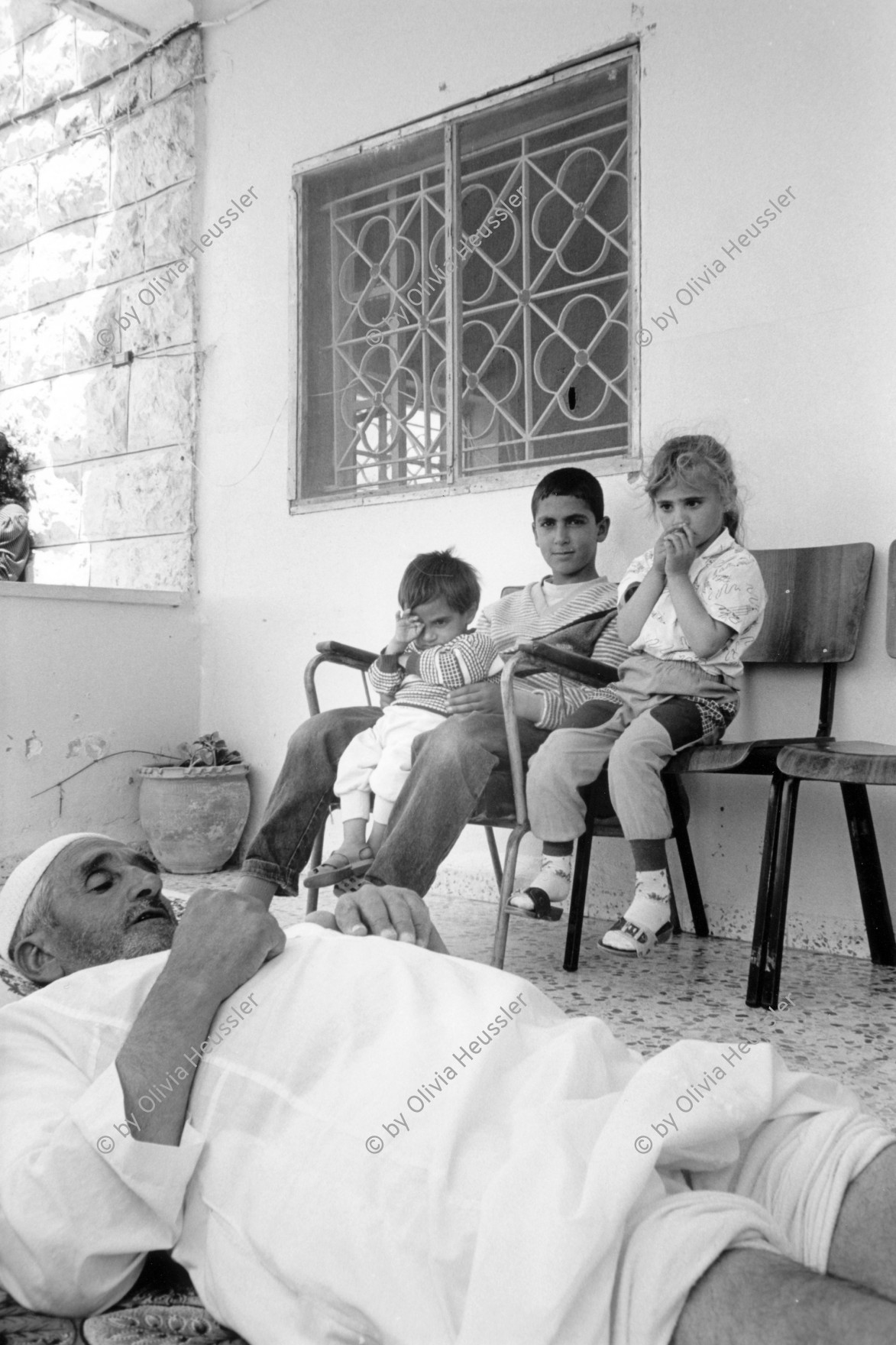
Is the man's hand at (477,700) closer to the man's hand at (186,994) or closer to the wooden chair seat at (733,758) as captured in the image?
the wooden chair seat at (733,758)

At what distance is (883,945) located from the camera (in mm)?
2635

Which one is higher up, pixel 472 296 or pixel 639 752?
pixel 472 296

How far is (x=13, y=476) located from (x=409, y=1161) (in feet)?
15.5

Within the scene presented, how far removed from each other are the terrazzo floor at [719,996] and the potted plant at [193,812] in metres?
0.94

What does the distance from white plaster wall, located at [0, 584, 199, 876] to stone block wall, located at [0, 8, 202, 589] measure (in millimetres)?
301

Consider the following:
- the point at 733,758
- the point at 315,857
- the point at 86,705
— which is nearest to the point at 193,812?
the point at 86,705

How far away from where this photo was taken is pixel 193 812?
4.04 metres

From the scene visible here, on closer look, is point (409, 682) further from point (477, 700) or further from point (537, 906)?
point (537, 906)

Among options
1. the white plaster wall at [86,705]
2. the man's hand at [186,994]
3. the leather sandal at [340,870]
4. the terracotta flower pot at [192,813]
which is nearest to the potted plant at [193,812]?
the terracotta flower pot at [192,813]

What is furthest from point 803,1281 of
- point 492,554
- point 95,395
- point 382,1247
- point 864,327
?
point 95,395

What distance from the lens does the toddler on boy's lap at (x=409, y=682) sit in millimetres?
2670

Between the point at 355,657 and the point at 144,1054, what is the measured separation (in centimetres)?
220

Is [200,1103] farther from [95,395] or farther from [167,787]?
[95,395]

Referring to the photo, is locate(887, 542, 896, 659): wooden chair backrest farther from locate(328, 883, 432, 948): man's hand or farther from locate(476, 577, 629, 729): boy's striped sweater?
locate(328, 883, 432, 948): man's hand
